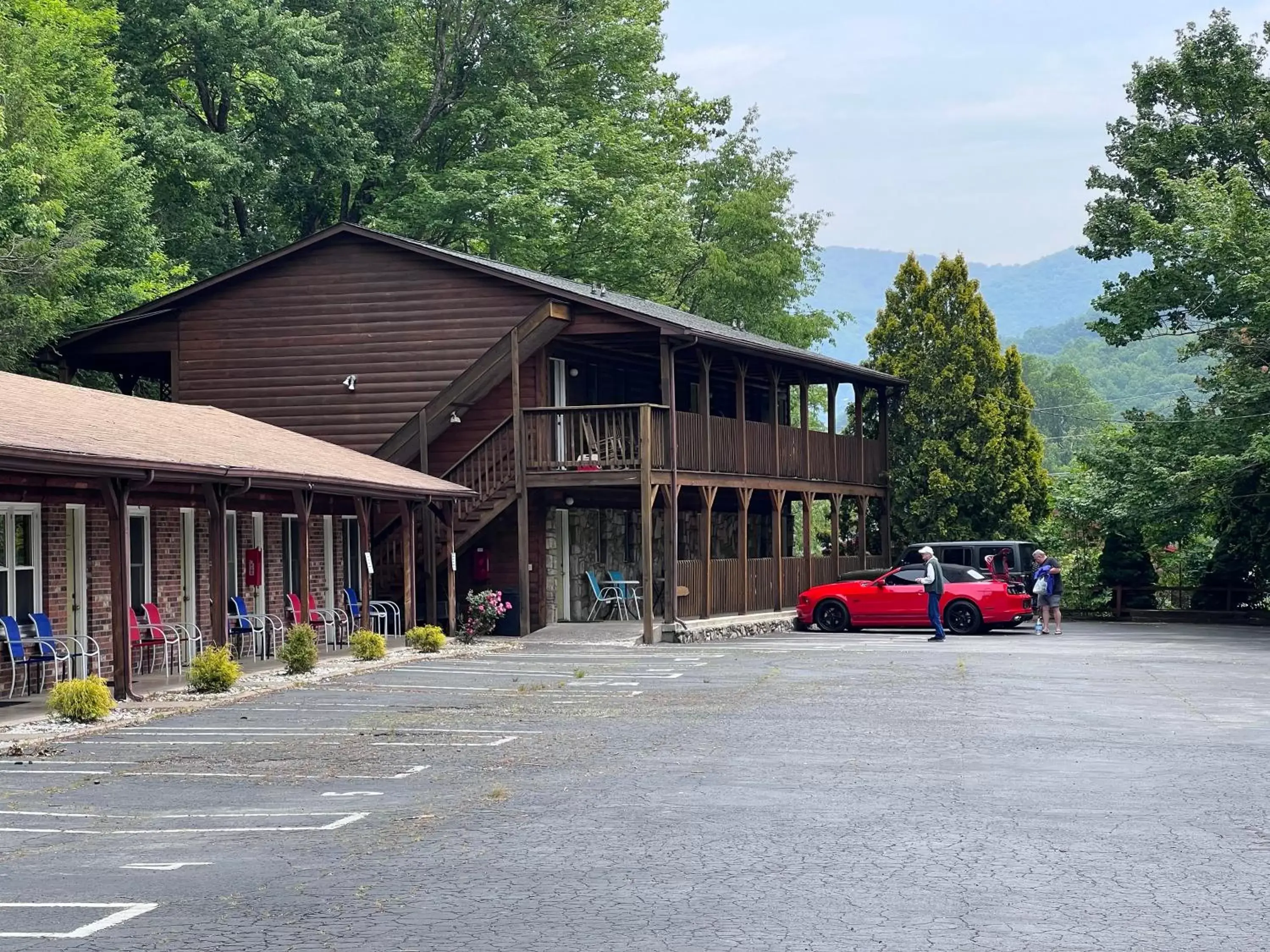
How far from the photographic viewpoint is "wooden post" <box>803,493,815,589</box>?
127 feet

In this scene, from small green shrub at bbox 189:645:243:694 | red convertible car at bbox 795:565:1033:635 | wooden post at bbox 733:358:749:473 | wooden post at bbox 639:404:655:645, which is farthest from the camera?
wooden post at bbox 733:358:749:473

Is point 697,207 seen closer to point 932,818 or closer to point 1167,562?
point 1167,562

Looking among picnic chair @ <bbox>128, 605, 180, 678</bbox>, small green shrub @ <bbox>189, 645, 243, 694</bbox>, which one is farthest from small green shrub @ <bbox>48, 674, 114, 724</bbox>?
picnic chair @ <bbox>128, 605, 180, 678</bbox>

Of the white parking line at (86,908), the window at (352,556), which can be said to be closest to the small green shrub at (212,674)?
the window at (352,556)

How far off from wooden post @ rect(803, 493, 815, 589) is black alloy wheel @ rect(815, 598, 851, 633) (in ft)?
13.3

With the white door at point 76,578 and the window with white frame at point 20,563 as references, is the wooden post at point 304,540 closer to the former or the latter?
the white door at point 76,578

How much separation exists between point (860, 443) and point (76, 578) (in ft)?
82.2

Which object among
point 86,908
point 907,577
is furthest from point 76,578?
point 907,577

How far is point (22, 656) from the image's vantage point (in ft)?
64.7

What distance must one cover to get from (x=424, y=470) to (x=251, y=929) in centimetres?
2499

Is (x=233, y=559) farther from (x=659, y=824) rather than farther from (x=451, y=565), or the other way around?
(x=659, y=824)

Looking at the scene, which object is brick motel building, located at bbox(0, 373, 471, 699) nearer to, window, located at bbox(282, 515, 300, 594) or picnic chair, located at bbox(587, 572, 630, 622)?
window, located at bbox(282, 515, 300, 594)

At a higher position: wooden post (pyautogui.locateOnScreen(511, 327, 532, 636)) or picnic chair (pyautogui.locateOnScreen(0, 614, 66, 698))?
wooden post (pyautogui.locateOnScreen(511, 327, 532, 636))

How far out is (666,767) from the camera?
13.2 metres
